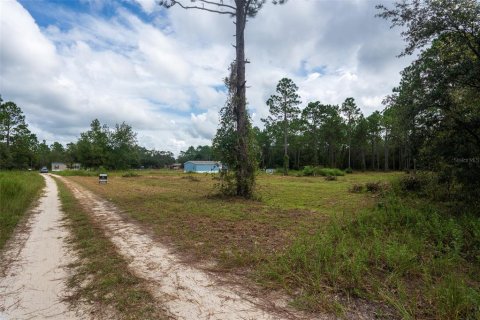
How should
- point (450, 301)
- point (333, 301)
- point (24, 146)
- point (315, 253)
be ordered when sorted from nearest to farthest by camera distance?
point (450, 301) → point (333, 301) → point (315, 253) → point (24, 146)

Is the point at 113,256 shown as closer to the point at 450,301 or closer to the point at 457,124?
the point at 450,301

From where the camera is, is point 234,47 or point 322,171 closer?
point 234,47

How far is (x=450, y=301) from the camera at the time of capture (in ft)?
9.27

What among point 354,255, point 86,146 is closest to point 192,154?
point 86,146

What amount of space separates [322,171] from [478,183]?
102 feet

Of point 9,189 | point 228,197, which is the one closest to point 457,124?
point 228,197

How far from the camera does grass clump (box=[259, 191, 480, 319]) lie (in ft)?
→ 9.53

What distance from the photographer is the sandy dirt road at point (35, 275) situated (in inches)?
115

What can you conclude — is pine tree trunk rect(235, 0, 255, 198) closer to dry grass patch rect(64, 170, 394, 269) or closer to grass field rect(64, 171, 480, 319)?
dry grass patch rect(64, 170, 394, 269)

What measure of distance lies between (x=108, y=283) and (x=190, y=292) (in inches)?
39.0

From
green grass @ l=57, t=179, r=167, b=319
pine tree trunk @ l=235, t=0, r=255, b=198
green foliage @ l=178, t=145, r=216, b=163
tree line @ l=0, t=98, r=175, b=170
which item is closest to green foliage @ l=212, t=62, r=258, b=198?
pine tree trunk @ l=235, t=0, r=255, b=198

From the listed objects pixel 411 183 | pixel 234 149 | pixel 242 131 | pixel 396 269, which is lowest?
pixel 396 269

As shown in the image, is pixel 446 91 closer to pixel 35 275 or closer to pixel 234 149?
pixel 234 149

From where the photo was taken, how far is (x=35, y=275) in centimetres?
388
